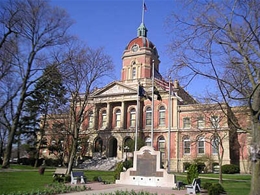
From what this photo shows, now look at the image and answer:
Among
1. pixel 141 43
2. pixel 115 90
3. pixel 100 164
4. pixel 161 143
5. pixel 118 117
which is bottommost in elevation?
pixel 100 164

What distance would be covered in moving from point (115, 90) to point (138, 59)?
9649mm

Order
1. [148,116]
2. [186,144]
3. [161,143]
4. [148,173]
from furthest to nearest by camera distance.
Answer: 1. [148,116]
2. [161,143]
3. [186,144]
4. [148,173]

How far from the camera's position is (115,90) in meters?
48.5

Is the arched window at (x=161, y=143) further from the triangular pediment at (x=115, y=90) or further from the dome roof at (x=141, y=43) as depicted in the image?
the dome roof at (x=141, y=43)

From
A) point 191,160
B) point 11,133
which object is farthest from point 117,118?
point 11,133

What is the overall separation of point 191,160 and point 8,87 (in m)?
26.6

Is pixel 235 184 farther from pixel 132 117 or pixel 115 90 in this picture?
pixel 115 90

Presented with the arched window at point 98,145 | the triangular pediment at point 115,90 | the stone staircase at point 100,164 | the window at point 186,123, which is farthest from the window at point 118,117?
the window at point 186,123

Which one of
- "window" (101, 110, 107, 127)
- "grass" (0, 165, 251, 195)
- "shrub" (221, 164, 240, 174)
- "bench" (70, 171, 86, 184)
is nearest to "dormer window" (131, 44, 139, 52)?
"window" (101, 110, 107, 127)

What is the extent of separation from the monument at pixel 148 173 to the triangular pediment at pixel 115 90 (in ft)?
89.8

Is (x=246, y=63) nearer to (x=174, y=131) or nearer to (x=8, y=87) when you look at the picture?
(x=8, y=87)

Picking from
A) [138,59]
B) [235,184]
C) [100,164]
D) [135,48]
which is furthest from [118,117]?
[235,184]

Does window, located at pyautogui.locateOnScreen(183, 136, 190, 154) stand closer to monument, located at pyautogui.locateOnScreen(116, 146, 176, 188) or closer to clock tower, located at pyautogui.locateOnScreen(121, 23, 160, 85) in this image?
clock tower, located at pyautogui.locateOnScreen(121, 23, 160, 85)

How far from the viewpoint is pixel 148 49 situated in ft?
180
